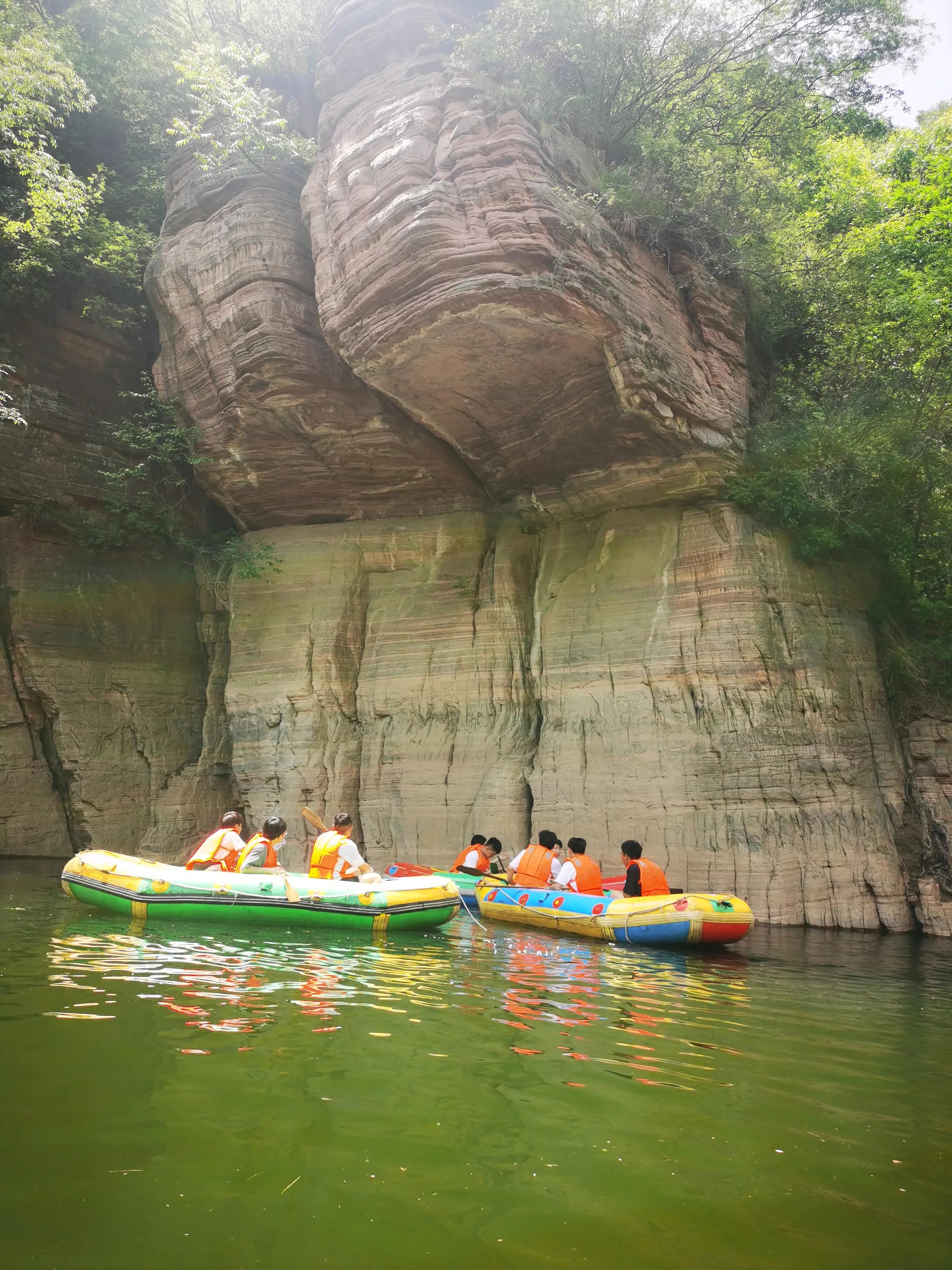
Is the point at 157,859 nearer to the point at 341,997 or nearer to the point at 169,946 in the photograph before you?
the point at 169,946

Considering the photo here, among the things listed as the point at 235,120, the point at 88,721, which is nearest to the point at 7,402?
the point at 88,721

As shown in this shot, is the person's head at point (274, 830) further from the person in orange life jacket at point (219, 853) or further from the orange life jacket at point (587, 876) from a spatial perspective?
the orange life jacket at point (587, 876)

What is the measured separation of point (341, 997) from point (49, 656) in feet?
48.6

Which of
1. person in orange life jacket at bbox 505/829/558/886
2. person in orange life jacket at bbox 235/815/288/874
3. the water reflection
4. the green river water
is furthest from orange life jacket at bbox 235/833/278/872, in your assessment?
the green river water

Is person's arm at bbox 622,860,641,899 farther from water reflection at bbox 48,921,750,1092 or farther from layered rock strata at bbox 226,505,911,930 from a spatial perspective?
layered rock strata at bbox 226,505,911,930

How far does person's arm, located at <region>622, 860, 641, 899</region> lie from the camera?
10836 millimetres

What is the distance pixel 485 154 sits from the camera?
41.3 feet

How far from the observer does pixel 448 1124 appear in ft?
11.3

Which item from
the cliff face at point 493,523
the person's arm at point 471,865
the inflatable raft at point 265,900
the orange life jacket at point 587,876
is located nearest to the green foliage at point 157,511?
the cliff face at point 493,523

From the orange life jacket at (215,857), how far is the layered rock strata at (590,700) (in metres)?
5.66

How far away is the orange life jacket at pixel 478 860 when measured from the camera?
13.4m

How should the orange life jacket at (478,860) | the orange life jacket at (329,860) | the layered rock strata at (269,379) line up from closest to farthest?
the orange life jacket at (329,860) < the orange life jacket at (478,860) < the layered rock strata at (269,379)

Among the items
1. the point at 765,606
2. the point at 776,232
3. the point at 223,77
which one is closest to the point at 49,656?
the point at 223,77

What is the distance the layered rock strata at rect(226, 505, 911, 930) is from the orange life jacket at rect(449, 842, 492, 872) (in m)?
1.27
